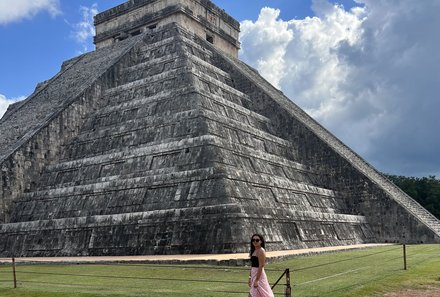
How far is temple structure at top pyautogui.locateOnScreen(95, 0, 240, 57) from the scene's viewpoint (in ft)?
90.2

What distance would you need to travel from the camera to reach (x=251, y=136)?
1969 centimetres

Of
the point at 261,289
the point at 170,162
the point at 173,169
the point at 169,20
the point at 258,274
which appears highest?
the point at 169,20

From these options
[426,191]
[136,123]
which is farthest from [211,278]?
[426,191]

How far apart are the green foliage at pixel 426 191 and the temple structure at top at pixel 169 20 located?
16.1 meters

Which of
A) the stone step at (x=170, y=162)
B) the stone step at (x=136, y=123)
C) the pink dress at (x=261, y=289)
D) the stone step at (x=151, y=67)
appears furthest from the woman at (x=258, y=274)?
the stone step at (x=151, y=67)

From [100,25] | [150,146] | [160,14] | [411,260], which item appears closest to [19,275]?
[150,146]

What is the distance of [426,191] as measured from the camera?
1387 inches

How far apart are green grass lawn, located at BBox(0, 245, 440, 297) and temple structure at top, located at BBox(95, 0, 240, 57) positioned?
1764 cm

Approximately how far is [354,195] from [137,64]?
12.1 m

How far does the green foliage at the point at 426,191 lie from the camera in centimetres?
3381

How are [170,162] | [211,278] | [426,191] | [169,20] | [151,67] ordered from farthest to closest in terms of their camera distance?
[426,191], [169,20], [151,67], [170,162], [211,278]

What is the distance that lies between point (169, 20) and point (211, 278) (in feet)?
65.6

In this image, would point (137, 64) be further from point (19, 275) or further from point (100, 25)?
point (19, 275)

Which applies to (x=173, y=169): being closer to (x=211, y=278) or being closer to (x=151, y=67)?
(x=211, y=278)
